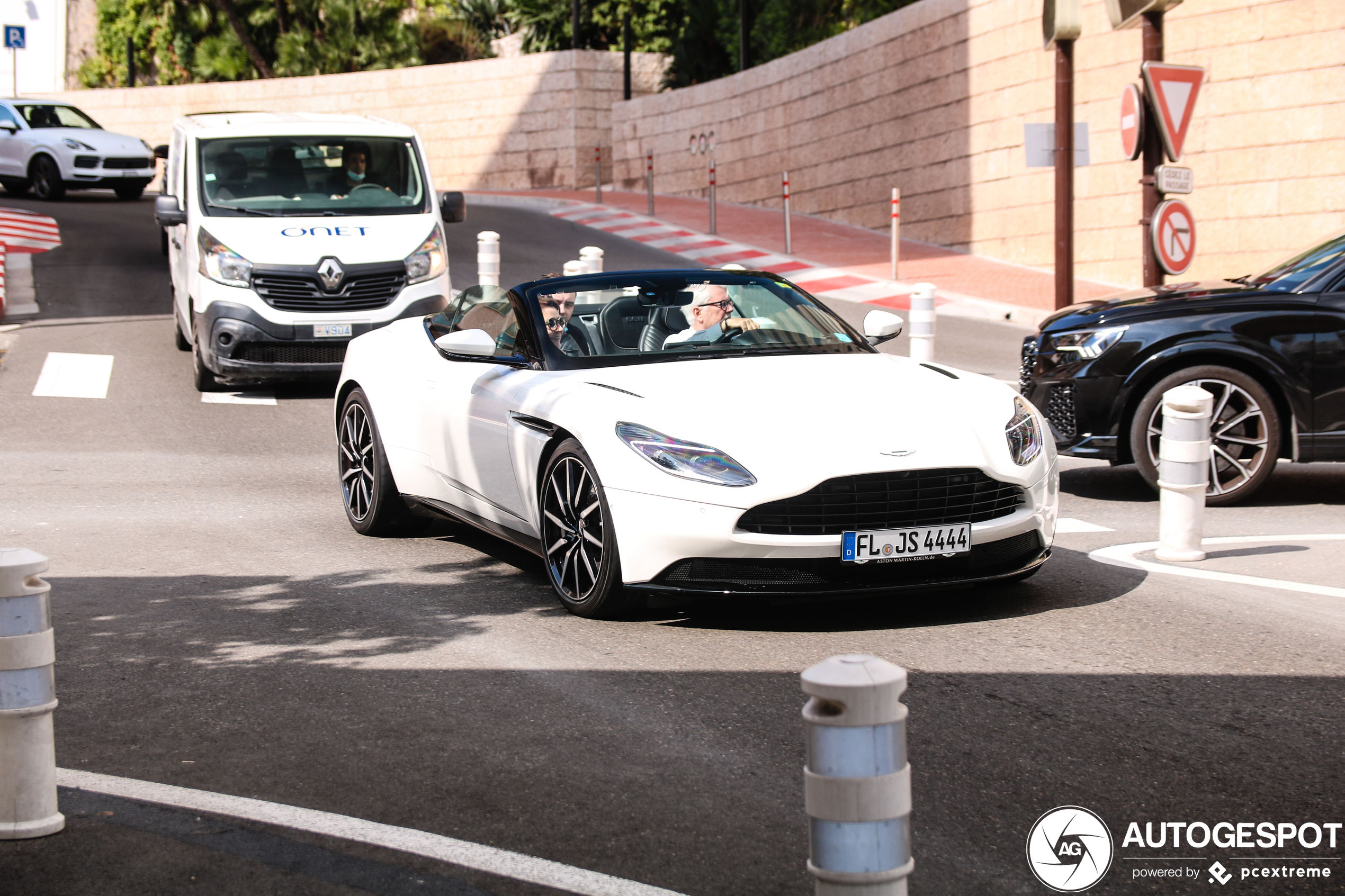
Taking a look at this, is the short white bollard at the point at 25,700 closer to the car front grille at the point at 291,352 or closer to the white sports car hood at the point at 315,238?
the car front grille at the point at 291,352

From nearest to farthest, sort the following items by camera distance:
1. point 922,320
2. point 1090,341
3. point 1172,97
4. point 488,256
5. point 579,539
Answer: point 579,539 → point 1090,341 → point 922,320 → point 1172,97 → point 488,256

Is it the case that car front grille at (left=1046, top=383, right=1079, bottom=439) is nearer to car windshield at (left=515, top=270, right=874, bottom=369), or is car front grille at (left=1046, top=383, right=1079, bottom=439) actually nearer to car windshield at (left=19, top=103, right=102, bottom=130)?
car windshield at (left=515, top=270, right=874, bottom=369)

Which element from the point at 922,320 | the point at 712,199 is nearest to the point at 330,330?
the point at 922,320

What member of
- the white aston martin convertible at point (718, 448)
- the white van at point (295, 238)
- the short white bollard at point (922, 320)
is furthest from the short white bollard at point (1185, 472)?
the white van at point (295, 238)

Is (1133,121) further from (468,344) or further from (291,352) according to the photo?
(468,344)

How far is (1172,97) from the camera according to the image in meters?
13.1

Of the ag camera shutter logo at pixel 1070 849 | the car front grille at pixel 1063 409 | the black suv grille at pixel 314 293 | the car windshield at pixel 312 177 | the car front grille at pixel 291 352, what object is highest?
the car windshield at pixel 312 177

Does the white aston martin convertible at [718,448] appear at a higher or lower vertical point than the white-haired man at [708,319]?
lower

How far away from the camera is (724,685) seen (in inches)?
198

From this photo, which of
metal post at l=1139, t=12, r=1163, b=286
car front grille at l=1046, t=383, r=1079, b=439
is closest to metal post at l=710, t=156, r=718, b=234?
metal post at l=1139, t=12, r=1163, b=286

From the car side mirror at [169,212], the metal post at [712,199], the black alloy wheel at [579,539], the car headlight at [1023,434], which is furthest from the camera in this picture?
the metal post at [712,199]

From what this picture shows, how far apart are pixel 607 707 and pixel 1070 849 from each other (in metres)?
1.61

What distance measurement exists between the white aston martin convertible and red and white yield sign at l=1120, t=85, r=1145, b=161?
7095mm

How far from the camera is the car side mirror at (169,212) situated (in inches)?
495
